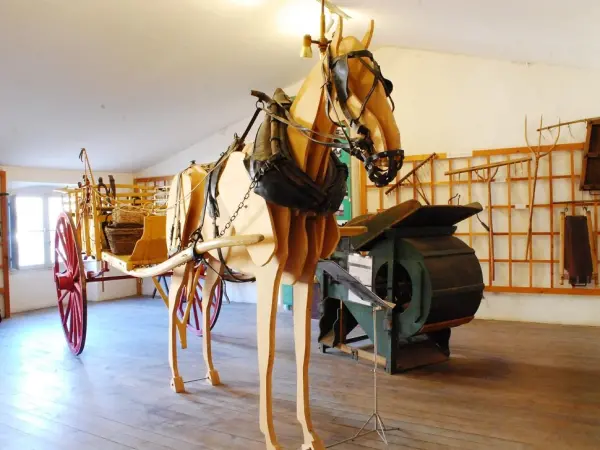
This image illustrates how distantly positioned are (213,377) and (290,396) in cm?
63

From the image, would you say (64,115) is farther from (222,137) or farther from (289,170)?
(289,170)

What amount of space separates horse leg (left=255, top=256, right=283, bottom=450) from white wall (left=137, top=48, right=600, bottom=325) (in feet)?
13.1

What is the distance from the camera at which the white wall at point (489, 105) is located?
508 centimetres

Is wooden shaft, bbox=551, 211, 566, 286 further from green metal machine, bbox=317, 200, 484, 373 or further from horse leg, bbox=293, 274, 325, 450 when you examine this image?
horse leg, bbox=293, 274, 325, 450

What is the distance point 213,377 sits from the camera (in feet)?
11.4

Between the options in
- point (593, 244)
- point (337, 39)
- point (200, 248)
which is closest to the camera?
point (337, 39)

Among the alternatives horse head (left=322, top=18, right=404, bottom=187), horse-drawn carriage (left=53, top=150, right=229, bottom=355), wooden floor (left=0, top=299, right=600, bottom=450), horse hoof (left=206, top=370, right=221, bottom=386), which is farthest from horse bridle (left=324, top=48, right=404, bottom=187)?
horse hoof (left=206, top=370, right=221, bottom=386)

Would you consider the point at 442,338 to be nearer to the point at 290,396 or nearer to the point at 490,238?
the point at 290,396

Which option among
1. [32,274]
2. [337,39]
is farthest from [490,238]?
[32,274]

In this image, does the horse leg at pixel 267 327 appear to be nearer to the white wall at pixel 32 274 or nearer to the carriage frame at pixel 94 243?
the carriage frame at pixel 94 243

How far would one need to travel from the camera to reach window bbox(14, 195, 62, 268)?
680 cm

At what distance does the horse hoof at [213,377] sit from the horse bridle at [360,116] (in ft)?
7.57

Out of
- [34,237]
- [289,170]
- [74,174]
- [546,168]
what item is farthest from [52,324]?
[546,168]

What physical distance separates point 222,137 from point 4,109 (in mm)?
3089
